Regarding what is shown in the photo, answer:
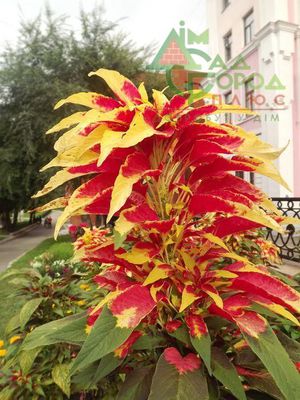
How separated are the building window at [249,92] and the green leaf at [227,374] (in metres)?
15.1

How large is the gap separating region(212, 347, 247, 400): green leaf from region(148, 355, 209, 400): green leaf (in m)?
0.04

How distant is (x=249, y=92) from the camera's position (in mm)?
15531

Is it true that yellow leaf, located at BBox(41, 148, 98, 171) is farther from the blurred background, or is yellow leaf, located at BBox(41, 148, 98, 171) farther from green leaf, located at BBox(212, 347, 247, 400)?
the blurred background

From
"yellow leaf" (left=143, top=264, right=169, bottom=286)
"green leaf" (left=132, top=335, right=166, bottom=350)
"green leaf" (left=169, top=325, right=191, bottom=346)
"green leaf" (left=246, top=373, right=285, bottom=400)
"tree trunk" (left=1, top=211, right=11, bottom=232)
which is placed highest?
"yellow leaf" (left=143, top=264, right=169, bottom=286)

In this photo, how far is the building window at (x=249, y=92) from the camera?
15151 mm

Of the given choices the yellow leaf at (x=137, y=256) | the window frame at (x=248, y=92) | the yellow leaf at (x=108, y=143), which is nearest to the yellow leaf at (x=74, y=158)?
the yellow leaf at (x=108, y=143)

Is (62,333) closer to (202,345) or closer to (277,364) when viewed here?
(202,345)

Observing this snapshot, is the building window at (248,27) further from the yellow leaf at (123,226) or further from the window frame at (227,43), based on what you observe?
the yellow leaf at (123,226)

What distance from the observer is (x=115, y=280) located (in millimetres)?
1082

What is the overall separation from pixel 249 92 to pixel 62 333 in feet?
51.9

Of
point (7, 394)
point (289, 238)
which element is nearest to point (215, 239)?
point (7, 394)

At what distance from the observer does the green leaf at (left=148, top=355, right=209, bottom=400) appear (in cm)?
84

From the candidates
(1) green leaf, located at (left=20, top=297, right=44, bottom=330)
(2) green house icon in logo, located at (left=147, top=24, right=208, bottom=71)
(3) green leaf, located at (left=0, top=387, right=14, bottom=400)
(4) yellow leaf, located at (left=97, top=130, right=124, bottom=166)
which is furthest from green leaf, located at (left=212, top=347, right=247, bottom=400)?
(2) green house icon in logo, located at (left=147, top=24, right=208, bottom=71)

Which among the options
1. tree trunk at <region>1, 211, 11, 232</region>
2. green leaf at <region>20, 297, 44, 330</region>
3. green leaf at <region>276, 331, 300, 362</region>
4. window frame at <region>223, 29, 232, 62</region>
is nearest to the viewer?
green leaf at <region>276, 331, 300, 362</region>
